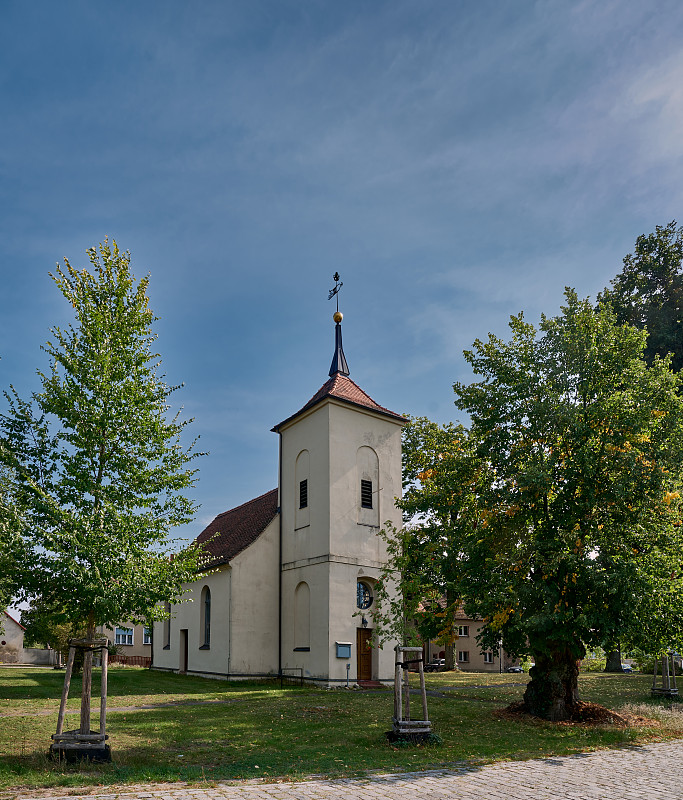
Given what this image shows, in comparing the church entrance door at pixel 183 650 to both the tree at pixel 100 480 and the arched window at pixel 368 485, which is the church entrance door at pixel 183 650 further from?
the tree at pixel 100 480

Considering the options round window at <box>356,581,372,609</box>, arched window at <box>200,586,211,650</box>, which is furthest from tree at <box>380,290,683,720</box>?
arched window at <box>200,586,211,650</box>

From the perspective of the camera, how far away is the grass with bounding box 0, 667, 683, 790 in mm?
10258

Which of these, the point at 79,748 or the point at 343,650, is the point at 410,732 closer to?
the point at 79,748

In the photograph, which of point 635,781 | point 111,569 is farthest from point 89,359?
point 635,781

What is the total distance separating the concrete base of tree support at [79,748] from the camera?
34.4ft

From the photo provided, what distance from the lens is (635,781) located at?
10070 millimetres

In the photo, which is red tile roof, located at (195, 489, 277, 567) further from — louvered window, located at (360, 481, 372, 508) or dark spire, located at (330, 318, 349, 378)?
dark spire, located at (330, 318, 349, 378)

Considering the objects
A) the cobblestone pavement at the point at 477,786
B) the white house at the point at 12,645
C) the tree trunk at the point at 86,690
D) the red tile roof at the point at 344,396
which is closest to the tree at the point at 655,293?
the red tile roof at the point at 344,396

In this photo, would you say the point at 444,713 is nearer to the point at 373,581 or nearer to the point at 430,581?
the point at 430,581

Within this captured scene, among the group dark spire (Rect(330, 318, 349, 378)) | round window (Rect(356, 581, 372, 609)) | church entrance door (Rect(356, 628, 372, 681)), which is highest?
dark spire (Rect(330, 318, 349, 378))

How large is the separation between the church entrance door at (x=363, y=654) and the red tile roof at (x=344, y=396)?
9.35 metres

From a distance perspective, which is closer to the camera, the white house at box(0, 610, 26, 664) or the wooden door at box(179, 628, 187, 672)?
the wooden door at box(179, 628, 187, 672)

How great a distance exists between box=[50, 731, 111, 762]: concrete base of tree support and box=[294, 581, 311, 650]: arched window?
18.1 meters

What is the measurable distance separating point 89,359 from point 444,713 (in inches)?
508
